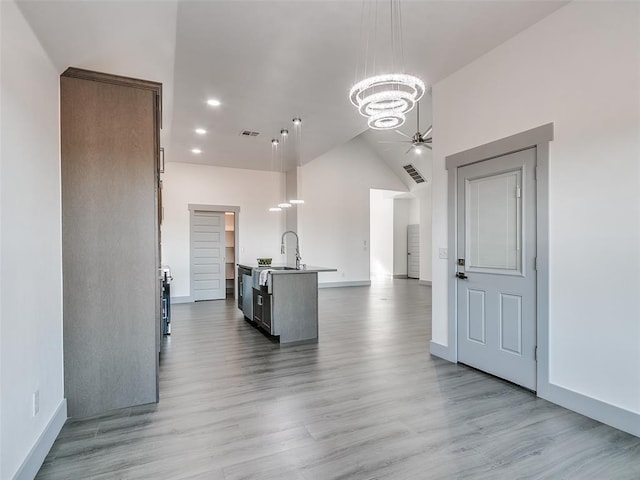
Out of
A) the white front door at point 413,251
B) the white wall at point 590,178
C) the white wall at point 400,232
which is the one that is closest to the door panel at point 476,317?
the white wall at point 590,178

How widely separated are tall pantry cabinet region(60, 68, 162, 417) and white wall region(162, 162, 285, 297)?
5581mm

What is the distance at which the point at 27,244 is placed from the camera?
199cm

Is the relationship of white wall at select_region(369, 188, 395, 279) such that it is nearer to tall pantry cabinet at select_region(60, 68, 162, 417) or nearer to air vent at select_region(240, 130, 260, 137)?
air vent at select_region(240, 130, 260, 137)

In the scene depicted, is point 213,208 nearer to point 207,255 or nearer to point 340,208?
point 207,255

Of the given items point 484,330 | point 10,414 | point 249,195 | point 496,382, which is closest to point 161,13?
point 10,414

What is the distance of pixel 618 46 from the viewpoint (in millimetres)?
2518

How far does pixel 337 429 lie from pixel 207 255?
6.76 m

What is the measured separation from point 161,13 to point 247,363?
10.9 feet

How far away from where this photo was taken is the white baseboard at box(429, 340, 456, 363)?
3894 millimetres

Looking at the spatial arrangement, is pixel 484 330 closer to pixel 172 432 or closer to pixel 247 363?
pixel 247 363

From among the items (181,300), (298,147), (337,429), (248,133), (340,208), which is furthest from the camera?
(340,208)

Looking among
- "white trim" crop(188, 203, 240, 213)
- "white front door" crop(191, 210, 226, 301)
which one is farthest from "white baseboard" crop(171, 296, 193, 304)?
"white trim" crop(188, 203, 240, 213)

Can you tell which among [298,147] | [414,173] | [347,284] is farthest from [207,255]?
[414,173]

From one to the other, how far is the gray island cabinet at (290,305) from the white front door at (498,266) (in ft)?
5.97
